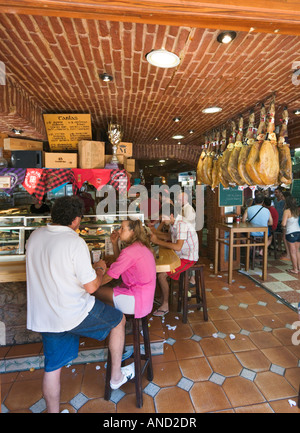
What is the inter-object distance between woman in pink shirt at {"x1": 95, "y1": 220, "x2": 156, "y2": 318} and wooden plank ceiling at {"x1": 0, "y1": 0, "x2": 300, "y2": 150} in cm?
177

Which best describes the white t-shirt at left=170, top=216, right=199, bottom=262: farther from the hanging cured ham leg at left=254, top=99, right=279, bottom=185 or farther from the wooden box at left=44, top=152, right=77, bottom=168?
the wooden box at left=44, top=152, right=77, bottom=168

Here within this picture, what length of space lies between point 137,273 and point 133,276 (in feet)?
0.25

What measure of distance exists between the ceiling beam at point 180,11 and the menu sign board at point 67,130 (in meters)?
2.79

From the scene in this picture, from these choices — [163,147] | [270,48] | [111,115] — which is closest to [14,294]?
[111,115]

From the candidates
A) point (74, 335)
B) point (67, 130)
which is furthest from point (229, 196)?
point (74, 335)

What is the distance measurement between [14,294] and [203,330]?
8.88 ft

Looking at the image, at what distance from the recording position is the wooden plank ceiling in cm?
200

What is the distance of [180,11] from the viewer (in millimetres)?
1299

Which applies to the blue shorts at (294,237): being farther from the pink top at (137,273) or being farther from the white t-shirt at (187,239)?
the pink top at (137,273)

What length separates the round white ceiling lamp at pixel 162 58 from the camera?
223 centimetres

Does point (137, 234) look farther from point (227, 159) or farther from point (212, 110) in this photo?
point (212, 110)

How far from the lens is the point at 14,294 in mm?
3121

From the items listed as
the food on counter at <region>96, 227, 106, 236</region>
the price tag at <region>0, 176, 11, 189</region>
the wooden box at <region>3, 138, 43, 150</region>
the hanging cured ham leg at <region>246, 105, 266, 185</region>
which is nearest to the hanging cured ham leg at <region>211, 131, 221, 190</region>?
the hanging cured ham leg at <region>246, 105, 266, 185</region>

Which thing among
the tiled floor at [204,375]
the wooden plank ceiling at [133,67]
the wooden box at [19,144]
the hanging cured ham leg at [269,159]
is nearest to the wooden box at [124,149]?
the wooden plank ceiling at [133,67]
